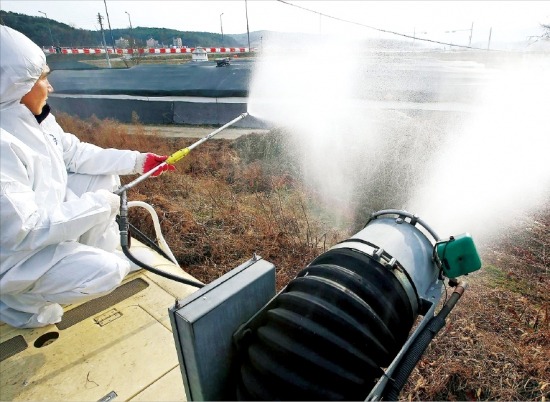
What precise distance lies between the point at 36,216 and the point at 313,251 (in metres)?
2.83

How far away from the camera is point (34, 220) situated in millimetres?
1880

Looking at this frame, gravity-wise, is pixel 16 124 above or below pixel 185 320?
above

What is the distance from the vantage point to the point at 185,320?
112cm

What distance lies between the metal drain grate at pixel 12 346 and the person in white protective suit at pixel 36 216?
3.6 inches

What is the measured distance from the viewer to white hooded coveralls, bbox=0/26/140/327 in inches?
74.1

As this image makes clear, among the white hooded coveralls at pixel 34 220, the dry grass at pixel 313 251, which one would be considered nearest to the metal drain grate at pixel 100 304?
the white hooded coveralls at pixel 34 220

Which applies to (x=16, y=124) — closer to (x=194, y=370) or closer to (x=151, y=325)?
(x=151, y=325)

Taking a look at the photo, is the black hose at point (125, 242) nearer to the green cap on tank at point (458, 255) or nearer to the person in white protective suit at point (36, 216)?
the person in white protective suit at point (36, 216)

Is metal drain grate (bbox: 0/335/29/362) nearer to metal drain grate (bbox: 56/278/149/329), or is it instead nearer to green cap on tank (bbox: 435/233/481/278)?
metal drain grate (bbox: 56/278/149/329)

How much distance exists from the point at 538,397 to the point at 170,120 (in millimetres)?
12013

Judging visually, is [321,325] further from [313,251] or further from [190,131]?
[190,131]

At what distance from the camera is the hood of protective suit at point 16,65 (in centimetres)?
189

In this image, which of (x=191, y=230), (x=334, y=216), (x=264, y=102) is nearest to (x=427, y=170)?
(x=334, y=216)

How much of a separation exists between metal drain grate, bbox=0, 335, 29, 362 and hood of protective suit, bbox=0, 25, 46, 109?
55.7 inches
